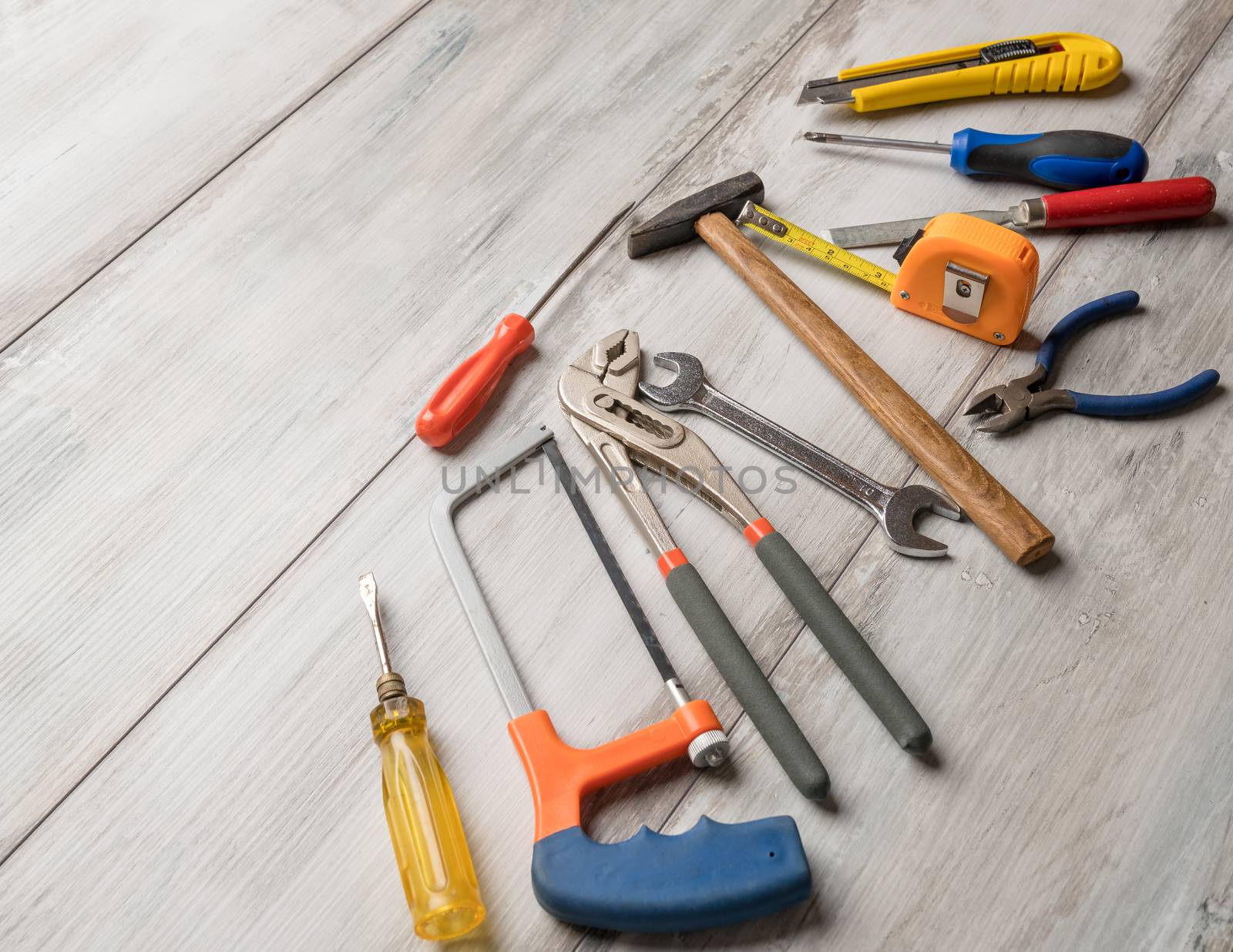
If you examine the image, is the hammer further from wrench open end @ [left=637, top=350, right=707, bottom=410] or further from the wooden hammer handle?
wrench open end @ [left=637, top=350, right=707, bottom=410]

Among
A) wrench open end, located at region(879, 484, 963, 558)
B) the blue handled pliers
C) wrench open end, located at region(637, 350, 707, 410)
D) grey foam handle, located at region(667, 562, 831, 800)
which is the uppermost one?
wrench open end, located at region(637, 350, 707, 410)

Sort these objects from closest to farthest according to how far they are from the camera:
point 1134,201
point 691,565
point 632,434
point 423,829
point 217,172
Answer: point 423,829 < point 691,565 < point 632,434 < point 1134,201 < point 217,172

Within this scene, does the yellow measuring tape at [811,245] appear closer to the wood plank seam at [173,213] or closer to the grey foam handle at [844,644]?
the wood plank seam at [173,213]

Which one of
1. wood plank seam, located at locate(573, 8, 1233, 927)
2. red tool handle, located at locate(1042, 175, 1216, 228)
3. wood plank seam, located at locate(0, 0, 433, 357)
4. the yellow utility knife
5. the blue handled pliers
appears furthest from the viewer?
the yellow utility knife

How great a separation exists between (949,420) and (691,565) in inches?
18.0

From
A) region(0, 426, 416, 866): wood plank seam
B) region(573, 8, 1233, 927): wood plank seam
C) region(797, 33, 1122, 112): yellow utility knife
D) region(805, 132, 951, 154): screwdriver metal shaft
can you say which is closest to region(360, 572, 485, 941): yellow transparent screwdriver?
region(573, 8, 1233, 927): wood plank seam

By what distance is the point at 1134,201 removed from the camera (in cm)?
153

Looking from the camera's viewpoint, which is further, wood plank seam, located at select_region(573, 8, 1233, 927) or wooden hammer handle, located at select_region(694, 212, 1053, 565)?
wooden hammer handle, located at select_region(694, 212, 1053, 565)

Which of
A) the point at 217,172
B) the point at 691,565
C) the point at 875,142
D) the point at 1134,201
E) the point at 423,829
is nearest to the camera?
the point at 423,829

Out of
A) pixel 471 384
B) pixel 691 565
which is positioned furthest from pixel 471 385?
pixel 691 565

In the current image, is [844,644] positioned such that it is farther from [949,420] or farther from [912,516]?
[949,420]

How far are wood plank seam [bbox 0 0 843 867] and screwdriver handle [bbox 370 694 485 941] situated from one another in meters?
0.29

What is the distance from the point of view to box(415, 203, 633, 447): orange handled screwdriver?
55.4 inches

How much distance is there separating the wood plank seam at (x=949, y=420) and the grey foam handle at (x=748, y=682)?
1.9 inches
